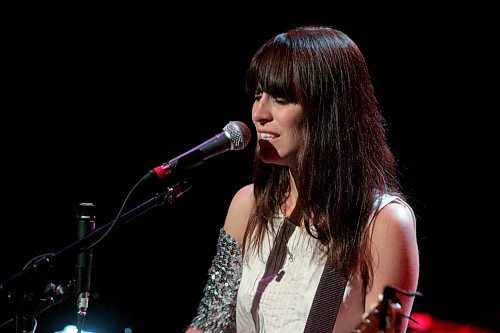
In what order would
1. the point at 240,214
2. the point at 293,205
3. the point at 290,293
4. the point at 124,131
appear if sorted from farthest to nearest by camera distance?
1. the point at 124,131
2. the point at 240,214
3. the point at 293,205
4. the point at 290,293

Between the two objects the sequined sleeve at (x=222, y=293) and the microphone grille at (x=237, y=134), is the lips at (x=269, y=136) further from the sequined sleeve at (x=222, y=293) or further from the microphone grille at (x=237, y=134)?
the sequined sleeve at (x=222, y=293)

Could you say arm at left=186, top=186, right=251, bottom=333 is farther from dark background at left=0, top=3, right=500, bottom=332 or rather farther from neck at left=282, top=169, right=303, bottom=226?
dark background at left=0, top=3, right=500, bottom=332

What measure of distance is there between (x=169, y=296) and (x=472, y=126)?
190cm

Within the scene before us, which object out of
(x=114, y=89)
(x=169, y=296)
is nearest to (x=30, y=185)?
(x=114, y=89)

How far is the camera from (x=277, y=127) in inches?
→ 93.2

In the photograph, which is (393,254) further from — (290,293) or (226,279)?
(226,279)

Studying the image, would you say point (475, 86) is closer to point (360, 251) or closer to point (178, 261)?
point (360, 251)

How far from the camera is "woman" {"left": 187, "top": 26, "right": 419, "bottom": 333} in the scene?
7.77 feet

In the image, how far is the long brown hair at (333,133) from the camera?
2.38 meters

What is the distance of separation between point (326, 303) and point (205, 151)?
66cm

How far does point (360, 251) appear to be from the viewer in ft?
7.85

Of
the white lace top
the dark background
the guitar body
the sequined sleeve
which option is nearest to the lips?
the white lace top

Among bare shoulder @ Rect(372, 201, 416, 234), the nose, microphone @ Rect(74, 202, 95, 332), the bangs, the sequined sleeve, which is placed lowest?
the sequined sleeve

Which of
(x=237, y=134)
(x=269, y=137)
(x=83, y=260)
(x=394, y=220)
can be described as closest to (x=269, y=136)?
(x=269, y=137)
